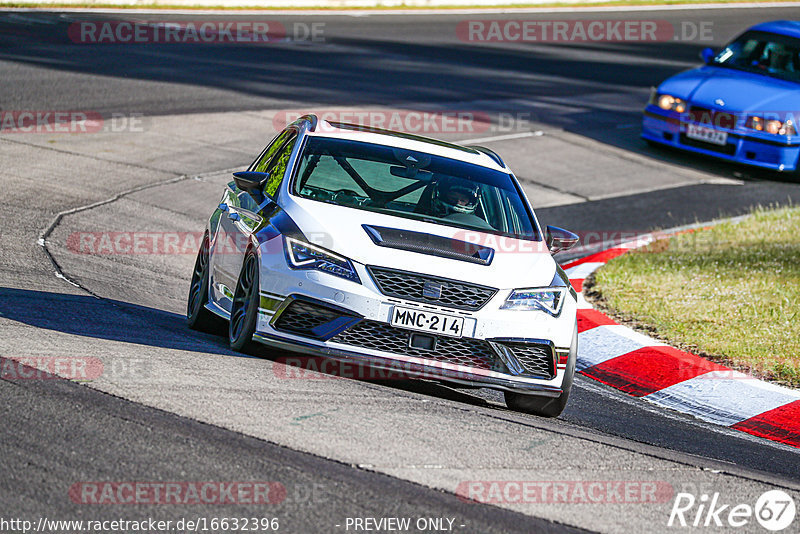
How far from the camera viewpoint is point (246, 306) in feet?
23.6

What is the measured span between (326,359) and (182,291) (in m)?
3.54

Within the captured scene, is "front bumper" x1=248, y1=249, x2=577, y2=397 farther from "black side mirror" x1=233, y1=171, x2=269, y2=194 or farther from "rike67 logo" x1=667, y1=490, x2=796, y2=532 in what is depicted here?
"rike67 logo" x1=667, y1=490, x2=796, y2=532

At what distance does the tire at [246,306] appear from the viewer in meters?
7.01

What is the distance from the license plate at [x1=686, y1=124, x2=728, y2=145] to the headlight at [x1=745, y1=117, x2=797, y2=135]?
42 cm

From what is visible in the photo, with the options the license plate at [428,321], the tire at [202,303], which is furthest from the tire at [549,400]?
the tire at [202,303]

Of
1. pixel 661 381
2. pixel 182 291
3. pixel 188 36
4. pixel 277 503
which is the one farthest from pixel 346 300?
pixel 188 36

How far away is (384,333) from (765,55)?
13215mm

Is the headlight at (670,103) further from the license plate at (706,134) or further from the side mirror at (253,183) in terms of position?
the side mirror at (253,183)

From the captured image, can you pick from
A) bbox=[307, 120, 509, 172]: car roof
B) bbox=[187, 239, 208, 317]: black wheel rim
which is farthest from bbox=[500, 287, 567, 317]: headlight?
bbox=[187, 239, 208, 317]: black wheel rim

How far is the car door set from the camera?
25.0ft

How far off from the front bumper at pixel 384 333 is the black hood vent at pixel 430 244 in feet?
0.89

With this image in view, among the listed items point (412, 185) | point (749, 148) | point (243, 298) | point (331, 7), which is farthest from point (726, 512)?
point (331, 7)

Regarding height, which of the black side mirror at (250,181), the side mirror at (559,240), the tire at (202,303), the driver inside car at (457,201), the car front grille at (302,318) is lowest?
→ the tire at (202,303)

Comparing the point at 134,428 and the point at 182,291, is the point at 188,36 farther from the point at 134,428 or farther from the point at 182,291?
the point at 134,428
